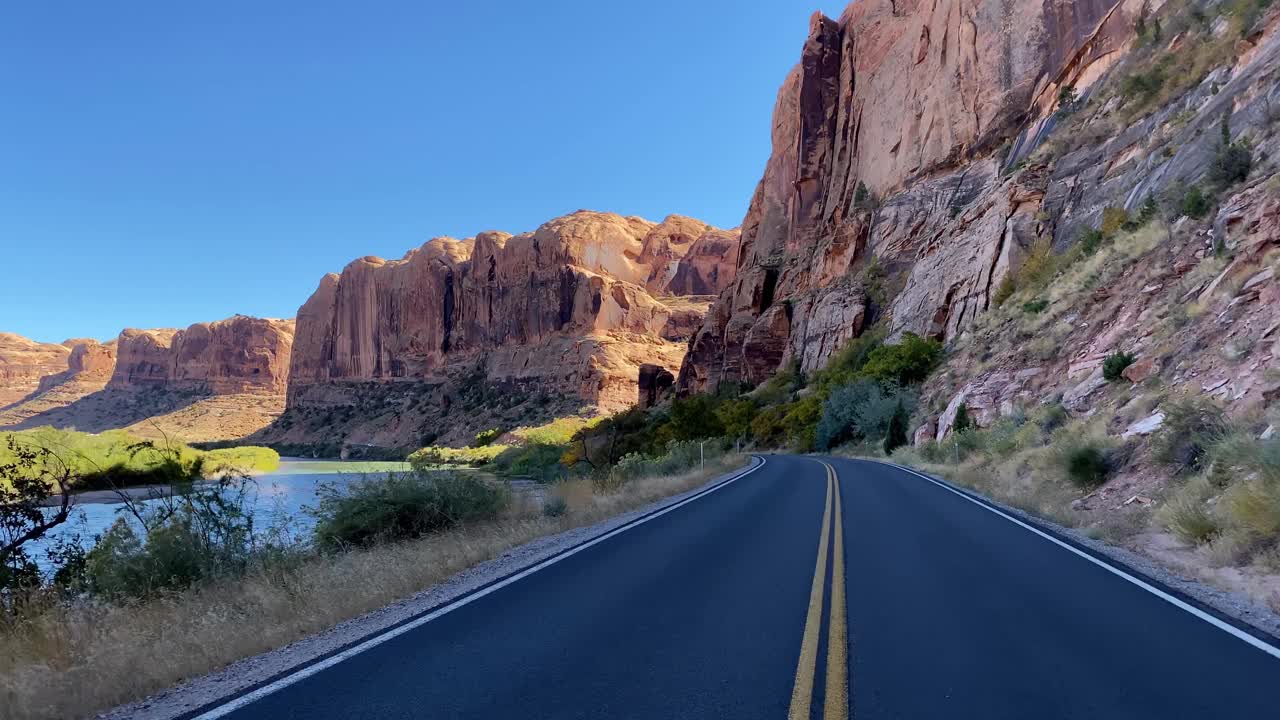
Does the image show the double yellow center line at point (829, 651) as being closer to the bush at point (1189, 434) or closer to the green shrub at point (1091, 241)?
the bush at point (1189, 434)

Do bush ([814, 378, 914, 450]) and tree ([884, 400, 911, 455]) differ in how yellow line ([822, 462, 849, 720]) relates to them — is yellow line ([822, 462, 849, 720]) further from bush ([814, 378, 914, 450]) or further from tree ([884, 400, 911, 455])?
bush ([814, 378, 914, 450])

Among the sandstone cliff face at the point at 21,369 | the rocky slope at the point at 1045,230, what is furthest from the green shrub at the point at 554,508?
the sandstone cliff face at the point at 21,369

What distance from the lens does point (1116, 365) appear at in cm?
1633

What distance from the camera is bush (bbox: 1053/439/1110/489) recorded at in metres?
12.4

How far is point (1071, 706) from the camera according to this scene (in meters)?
3.91

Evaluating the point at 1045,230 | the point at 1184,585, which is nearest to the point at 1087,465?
the point at 1184,585

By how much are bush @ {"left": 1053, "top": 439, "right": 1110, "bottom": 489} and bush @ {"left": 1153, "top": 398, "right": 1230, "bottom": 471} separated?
1.18 metres

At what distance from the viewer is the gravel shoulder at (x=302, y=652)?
431cm

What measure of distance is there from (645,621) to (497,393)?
10353 centimetres

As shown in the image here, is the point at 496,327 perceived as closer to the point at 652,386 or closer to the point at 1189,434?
the point at 652,386

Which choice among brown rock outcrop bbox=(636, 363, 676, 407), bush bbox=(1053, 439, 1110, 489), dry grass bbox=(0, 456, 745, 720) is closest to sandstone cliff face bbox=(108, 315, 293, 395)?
brown rock outcrop bbox=(636, 363, 676, 407)

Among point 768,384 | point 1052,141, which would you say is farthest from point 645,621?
point 768,384

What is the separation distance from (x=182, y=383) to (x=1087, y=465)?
181683mm

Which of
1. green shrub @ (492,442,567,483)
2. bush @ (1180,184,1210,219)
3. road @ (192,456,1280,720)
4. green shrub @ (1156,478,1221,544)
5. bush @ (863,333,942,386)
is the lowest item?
green shrub @ (492,442,567,483)
